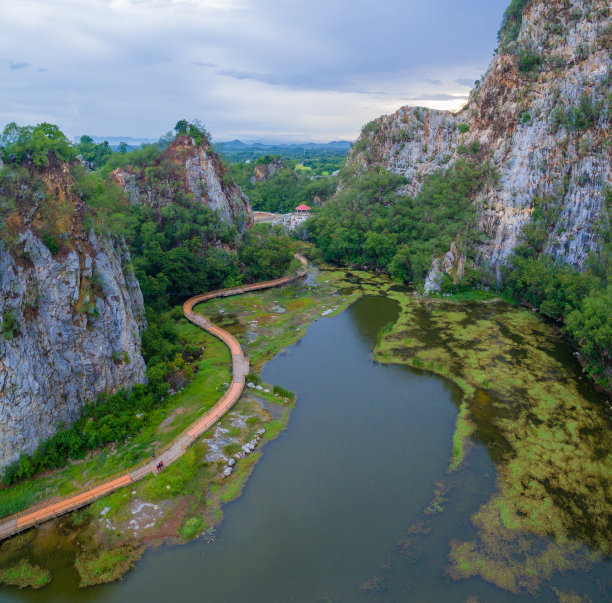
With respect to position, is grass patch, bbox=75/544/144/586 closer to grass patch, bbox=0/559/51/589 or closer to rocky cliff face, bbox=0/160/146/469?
grass patch, bbox=0/559/51/589

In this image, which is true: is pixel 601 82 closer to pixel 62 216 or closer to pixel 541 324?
pixel 541 324

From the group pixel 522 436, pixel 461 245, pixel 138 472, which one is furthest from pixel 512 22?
pixel 138 472

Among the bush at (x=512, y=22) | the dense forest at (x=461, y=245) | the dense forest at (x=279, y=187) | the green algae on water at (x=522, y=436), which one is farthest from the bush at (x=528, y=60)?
the dense forest at (x=279, y=187)

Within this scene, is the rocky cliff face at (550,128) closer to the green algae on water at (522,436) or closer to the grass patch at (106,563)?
the green algae on water at (522,436)

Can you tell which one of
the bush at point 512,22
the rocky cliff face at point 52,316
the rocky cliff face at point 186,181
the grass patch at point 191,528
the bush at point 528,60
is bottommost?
the grass patch at point 191,528

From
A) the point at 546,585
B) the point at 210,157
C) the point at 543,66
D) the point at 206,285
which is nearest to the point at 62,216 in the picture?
the point at 206,285

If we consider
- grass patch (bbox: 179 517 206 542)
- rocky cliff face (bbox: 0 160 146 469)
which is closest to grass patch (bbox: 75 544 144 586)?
grass patch (bbox: 179 517 206 542)

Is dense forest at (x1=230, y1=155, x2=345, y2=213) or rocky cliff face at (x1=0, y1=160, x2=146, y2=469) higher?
dense forest at (x1=230, y1=155, x2=345, y2=213)

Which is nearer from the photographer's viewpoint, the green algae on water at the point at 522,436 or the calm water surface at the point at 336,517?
the calm water surface at the point at 336,517
